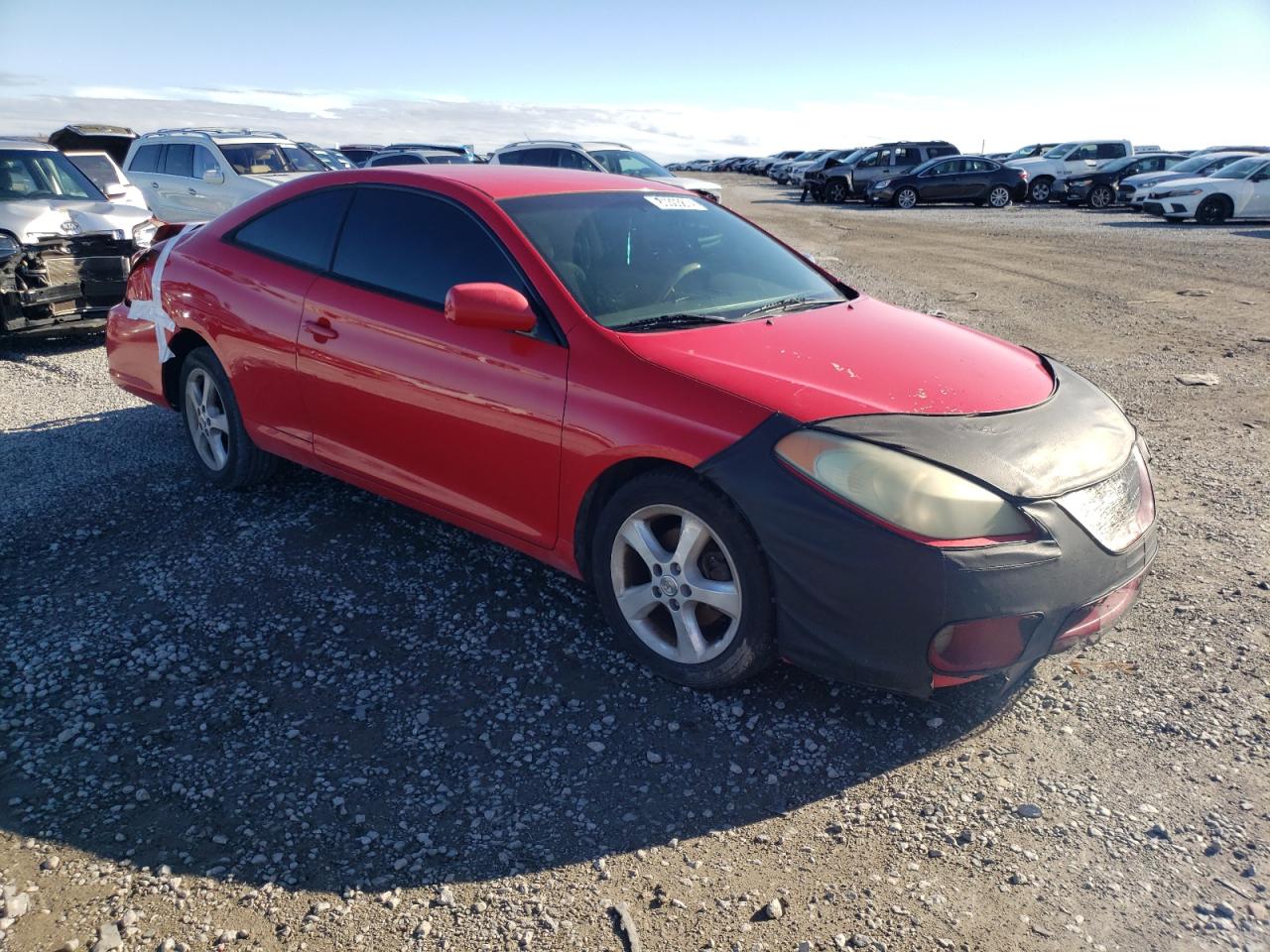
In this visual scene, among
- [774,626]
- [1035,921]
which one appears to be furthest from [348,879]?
[1035,921]

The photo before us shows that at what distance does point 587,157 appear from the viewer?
1628 centimetres

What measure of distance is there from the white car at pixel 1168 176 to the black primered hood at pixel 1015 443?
899 inches

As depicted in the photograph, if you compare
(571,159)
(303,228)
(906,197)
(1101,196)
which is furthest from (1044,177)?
(303,228)

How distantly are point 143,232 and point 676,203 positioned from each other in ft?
22.4

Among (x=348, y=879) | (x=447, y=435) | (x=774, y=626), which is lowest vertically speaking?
(x=348, y=879)

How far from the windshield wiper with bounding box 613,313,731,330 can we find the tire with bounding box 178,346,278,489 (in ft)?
7.58

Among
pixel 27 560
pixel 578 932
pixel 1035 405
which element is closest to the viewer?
pixel 578 932

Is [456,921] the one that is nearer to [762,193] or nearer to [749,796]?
[749,796]

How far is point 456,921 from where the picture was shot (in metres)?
2.30

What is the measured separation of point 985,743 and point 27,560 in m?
3.89

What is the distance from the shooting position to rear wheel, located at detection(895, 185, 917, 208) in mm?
28406

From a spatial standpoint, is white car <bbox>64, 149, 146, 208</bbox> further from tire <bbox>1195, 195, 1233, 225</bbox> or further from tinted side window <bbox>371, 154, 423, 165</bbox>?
tire <bbox>1195, 195, 1233, 225</bbox>

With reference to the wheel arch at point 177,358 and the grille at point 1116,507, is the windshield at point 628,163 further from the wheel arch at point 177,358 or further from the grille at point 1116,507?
the grille at point 1116,507

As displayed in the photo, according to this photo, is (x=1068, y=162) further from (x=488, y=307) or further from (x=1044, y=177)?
(x=488, y=307)
